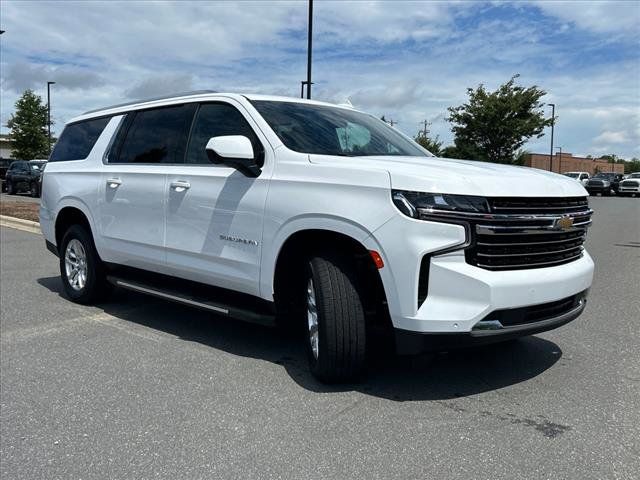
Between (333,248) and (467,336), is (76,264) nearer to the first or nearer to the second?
(333,248)

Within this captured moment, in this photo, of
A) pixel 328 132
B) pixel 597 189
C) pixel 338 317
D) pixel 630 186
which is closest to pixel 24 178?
pixel 328 132

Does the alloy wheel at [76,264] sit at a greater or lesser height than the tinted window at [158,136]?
lesser

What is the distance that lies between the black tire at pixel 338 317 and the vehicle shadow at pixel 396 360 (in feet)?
0.71

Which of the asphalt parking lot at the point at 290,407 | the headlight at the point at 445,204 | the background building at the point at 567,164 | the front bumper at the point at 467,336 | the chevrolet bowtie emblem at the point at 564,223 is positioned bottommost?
the asphalt parking lot at the point at 290,407

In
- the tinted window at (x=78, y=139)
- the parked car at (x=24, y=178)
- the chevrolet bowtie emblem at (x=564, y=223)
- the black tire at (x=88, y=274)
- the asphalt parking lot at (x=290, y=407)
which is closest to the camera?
the asphalt parking lot at (x=290, y=407)

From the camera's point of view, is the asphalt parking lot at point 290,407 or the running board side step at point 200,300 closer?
the asphalt parking lot at point 290,407

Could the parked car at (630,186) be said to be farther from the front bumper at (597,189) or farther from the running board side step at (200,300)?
the running board side step at (200,300)

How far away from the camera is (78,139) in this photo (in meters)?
6.49

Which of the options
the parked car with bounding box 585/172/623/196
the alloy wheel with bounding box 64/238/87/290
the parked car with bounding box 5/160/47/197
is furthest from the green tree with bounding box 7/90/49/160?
the alloy wheel with bounding box 64/238/87/290

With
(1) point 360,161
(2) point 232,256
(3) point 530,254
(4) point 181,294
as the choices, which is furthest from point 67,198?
(3) point 530,254

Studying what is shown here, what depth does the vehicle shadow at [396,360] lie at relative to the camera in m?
3.92

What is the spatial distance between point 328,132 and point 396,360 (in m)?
1.79

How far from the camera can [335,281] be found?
12.3ft

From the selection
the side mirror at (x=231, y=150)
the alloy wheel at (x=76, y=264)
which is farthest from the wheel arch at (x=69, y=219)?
the side mirror at (x=231, y=150)
